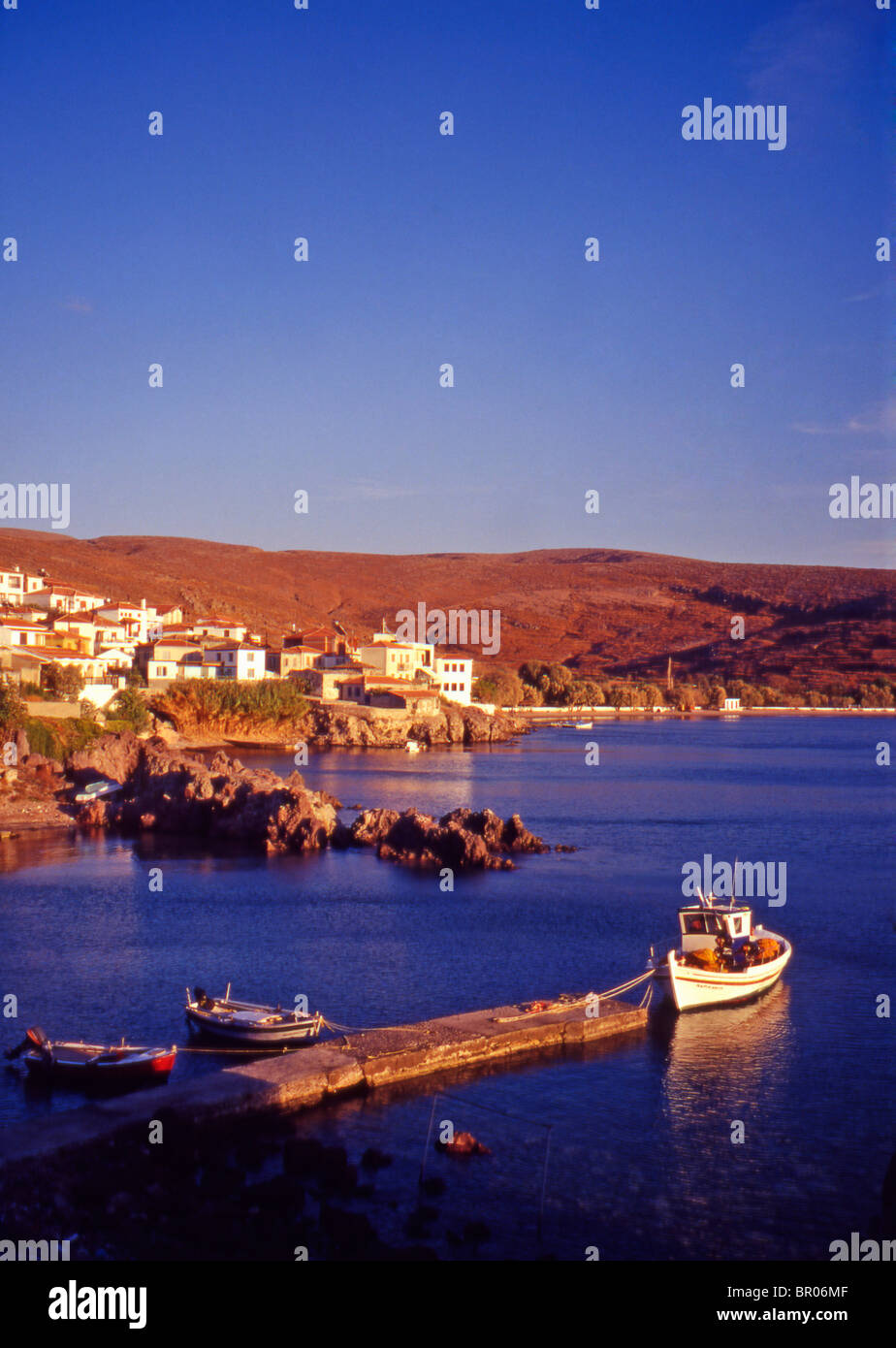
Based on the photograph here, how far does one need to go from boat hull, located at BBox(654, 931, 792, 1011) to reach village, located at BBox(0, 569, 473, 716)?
38.8 metres

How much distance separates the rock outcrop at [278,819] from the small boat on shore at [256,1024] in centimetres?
1302

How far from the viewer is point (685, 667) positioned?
5472 inches

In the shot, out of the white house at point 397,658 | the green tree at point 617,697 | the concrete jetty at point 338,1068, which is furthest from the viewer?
the green tree at point 617,697

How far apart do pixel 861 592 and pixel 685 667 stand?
31645 mm

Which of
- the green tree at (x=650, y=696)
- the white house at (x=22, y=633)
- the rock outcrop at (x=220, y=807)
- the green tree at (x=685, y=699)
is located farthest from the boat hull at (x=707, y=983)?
the green tree at (x=685, y=699)

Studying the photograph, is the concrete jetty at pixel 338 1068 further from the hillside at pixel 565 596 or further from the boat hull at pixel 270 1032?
the hillside at pixel 565 596

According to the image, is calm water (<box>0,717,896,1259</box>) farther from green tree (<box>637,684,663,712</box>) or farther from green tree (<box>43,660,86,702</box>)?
green tree (<box>637,684,663,712</box>)

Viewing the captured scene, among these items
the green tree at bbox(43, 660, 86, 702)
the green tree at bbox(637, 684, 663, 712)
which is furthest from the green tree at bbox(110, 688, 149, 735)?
the green tree at bbox(637, 684, 663, 712)

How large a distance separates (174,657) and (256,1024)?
58.3m

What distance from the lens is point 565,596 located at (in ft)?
576

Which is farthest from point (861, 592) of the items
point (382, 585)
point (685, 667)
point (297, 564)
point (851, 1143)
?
point (851, 1143)

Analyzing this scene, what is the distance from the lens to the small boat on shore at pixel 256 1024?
556 inches
